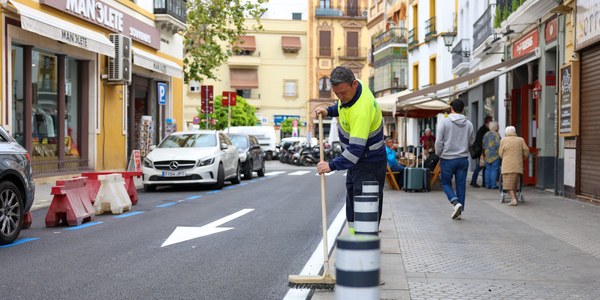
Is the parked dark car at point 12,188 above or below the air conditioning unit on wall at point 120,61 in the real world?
below

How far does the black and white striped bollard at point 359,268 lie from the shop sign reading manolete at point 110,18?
57.8 ft

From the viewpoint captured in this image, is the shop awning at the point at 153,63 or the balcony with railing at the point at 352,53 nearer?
the shop awning at the point at 153,63

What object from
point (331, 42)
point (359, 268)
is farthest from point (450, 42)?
point (331, 42)

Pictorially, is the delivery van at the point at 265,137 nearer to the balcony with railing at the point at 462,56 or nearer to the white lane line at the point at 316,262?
the balcony with railing at the point at 462,56

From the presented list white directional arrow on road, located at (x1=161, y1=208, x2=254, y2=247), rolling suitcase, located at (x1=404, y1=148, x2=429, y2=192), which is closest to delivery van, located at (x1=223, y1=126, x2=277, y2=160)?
rolling suitcase, located at (x1=404, y1=148, x2=429, y2=192)

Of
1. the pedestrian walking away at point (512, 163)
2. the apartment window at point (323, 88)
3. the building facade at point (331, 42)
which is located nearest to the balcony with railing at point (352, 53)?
the building facade at point (331, 42)

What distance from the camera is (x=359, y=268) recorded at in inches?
116

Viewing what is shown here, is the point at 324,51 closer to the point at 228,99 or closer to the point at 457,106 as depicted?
the point at 228,99

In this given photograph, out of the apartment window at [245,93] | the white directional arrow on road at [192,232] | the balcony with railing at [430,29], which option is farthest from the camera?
the apartment window at [245,93]

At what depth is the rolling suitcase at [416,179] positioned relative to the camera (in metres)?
17.1

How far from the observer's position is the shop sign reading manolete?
20.2 meters

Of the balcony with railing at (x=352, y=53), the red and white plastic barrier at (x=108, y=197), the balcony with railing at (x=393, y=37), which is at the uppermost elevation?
the balcony with railing at (x=352, y=53)

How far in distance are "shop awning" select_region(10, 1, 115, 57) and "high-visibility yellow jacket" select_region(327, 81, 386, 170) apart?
1211 centimetres

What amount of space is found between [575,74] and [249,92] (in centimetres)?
5567
